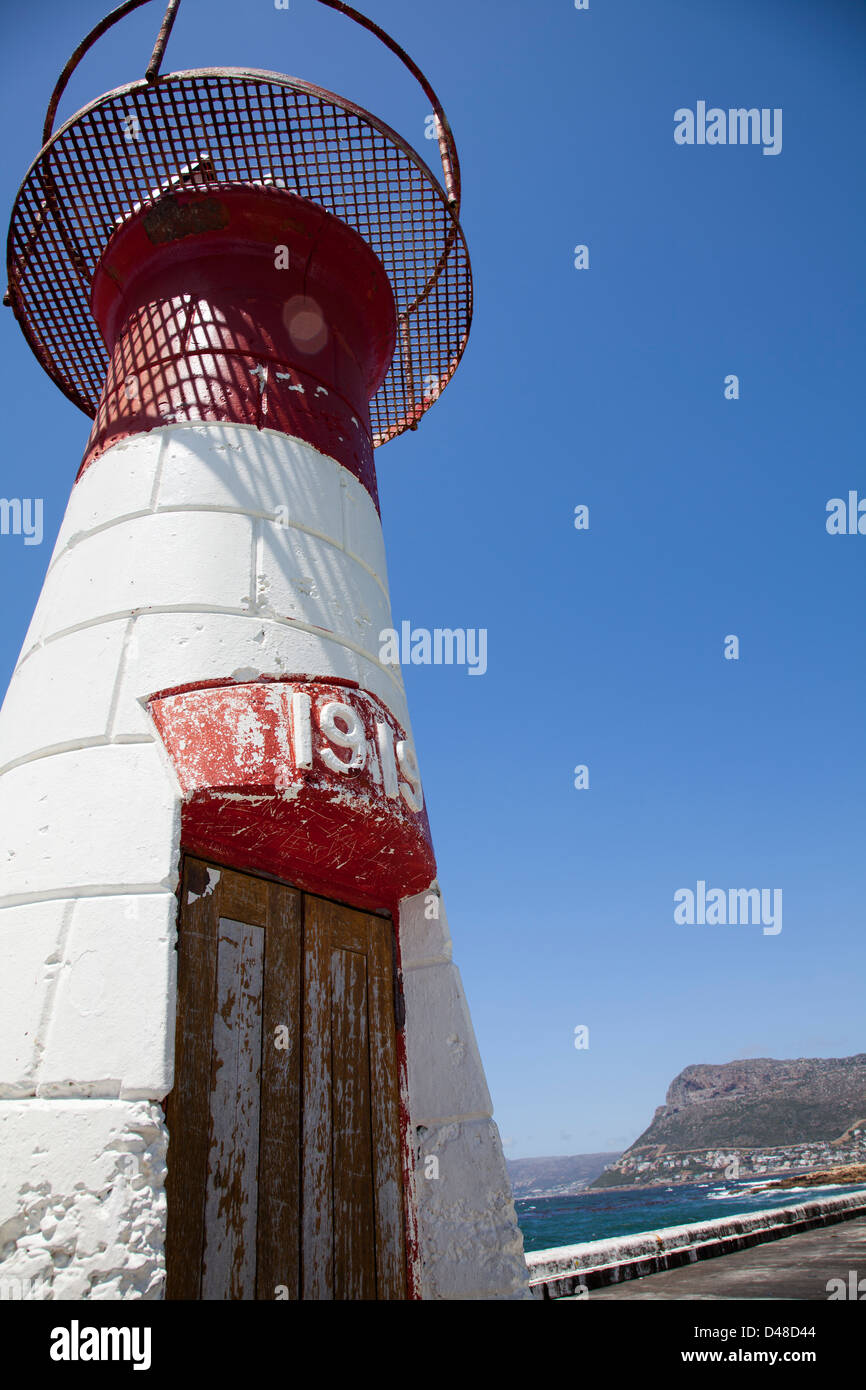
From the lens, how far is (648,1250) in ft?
22.3

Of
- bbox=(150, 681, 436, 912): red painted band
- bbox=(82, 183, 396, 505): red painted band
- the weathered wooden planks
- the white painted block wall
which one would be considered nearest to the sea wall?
the white painted block wall

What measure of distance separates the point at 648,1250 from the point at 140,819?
679 centimetres

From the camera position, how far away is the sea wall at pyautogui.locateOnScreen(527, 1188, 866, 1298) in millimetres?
6195

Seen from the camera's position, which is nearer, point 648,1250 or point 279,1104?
point 279,1104

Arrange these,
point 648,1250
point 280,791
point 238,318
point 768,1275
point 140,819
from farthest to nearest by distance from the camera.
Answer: point 648,1250
point 768,1275
point 238,318
point 280,791
point 140,819

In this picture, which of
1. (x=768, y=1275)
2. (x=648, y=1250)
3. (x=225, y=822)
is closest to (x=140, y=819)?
(x=225, y=822)

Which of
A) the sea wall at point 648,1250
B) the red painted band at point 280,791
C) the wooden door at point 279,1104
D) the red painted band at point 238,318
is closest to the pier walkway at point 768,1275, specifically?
the sea wall at point 648,1250

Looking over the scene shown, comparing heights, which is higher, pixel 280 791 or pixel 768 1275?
pixel 280 791

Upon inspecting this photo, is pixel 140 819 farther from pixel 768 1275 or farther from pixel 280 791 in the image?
pixel 768 1275

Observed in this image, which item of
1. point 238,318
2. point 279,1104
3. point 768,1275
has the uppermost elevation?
point 238,318

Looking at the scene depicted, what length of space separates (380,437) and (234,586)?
3149 mm

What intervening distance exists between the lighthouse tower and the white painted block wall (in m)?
0.01

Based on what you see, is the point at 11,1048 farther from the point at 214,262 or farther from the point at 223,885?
the point at 214,262
